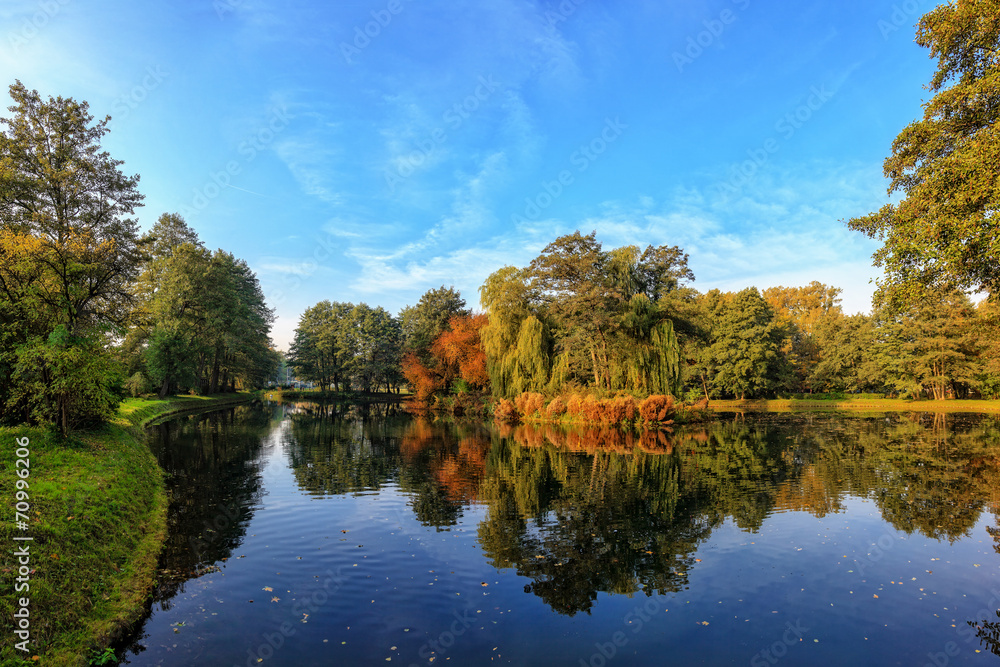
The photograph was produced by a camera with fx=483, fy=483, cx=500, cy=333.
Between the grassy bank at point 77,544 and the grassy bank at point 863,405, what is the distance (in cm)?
5356

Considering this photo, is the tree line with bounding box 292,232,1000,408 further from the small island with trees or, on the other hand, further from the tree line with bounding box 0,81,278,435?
the tree line with bounding box 0,81,278,435

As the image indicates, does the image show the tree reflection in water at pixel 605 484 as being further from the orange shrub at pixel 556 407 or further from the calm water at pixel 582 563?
the orange shrub at pixel 556 407

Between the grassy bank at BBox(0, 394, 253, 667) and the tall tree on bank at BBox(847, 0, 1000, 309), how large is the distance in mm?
21157

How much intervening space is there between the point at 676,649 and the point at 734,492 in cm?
1094

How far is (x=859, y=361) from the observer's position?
6525cm

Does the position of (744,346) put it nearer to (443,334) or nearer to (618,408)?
(618,408)

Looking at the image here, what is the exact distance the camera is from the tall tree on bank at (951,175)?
1397cm

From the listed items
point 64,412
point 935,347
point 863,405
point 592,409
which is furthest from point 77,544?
point 935,347

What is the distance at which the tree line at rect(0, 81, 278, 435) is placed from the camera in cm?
1485

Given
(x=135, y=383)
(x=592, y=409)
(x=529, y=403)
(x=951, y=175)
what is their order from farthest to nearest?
(x=529, y=403) < (x=135, y=383) < (x=592, y=409) < (x=951, y=175)

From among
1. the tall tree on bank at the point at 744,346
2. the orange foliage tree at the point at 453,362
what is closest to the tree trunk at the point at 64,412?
the orange foliage tree at the point at 453,362

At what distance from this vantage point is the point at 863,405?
187ft

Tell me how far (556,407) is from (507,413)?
5011 mm

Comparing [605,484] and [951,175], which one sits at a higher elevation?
[951,175]
